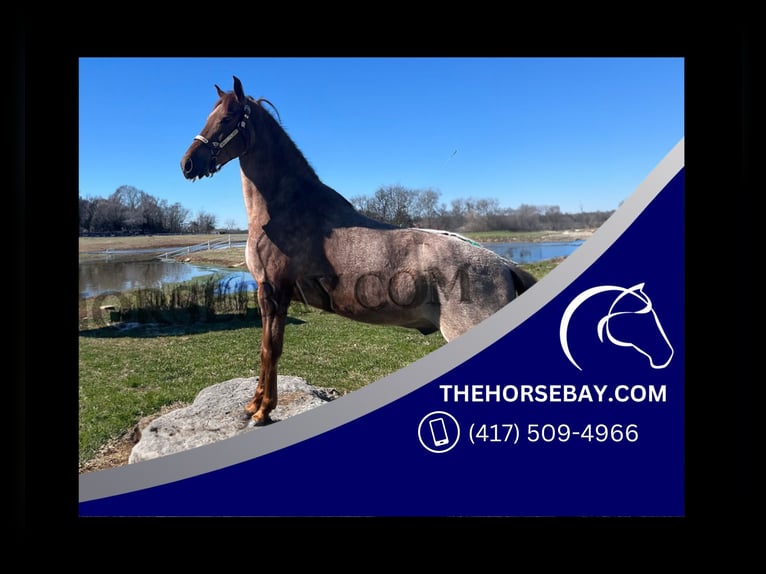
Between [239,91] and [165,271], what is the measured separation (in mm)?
1659

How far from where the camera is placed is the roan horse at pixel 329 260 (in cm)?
343

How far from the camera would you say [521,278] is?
3445 millimetres

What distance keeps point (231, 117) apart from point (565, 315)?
10.4ft

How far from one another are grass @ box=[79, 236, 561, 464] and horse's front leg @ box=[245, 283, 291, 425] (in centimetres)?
8

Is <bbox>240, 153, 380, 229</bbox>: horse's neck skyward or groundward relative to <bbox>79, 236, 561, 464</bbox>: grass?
skyward

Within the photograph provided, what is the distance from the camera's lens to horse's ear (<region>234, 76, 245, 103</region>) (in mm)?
3369

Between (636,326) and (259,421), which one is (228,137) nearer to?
(259,421)

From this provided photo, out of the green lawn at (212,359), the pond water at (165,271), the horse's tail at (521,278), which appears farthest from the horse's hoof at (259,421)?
the horse's tail at (521,278)

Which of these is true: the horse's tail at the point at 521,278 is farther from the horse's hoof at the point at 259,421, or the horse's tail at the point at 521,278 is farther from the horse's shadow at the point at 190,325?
the horse's hoof at the point at 259,421

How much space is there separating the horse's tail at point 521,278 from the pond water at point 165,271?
91 millimetres

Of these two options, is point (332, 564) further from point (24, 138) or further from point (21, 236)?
point (24, 138)

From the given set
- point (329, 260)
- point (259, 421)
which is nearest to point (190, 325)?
point (259, 421)

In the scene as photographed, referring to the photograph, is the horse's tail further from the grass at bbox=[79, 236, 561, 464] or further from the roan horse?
the grass at bbox=[79, 236, 561, 464]

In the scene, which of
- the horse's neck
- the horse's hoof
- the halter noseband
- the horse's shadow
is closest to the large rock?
the horse's hoof
